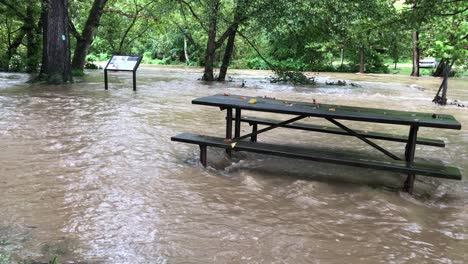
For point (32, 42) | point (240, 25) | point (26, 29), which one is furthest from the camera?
point (32, 42)

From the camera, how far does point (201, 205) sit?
173 inches

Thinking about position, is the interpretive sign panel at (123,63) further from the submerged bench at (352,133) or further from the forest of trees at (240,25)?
the submerged bench at (352,133)

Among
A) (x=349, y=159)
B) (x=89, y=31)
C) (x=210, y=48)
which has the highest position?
(x=89, y=31)

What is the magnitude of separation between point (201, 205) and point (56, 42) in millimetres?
11709

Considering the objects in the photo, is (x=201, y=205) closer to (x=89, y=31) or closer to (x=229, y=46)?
(x=229, y=46)

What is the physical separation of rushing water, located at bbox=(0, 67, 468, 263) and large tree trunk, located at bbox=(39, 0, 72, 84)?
23.1ft

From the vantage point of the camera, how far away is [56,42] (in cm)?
1405

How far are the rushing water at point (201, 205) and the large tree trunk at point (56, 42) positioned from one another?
703 cm

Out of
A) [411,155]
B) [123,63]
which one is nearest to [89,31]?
[123,63]

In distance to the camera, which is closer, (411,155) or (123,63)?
(411,155)

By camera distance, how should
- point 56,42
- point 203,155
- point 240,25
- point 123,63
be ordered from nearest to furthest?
point 203,155, point 123,63, point 56,42, point 240,25

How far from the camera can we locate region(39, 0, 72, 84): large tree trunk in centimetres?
1384

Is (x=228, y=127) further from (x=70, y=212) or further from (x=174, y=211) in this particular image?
(x=70, y=212)

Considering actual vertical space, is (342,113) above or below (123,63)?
below
